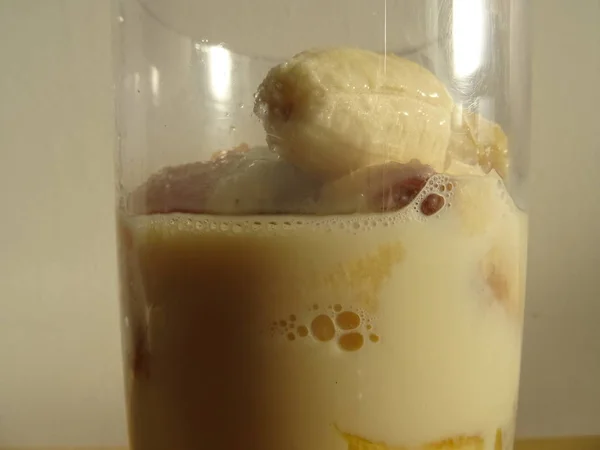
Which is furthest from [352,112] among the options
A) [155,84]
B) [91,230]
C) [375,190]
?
[91,230]

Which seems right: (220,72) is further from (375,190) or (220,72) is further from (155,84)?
(375,190)

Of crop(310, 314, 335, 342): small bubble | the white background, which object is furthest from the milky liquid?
the white background

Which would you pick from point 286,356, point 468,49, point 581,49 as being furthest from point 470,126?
point 581,49

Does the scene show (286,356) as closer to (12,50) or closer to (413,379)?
(413,379)

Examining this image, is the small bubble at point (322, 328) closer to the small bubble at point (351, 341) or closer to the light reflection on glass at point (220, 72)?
the small bubble at point (351, 341)

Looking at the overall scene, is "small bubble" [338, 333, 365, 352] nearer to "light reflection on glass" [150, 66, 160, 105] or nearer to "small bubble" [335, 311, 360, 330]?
"small bubble" [335, 311, 360, 330]
